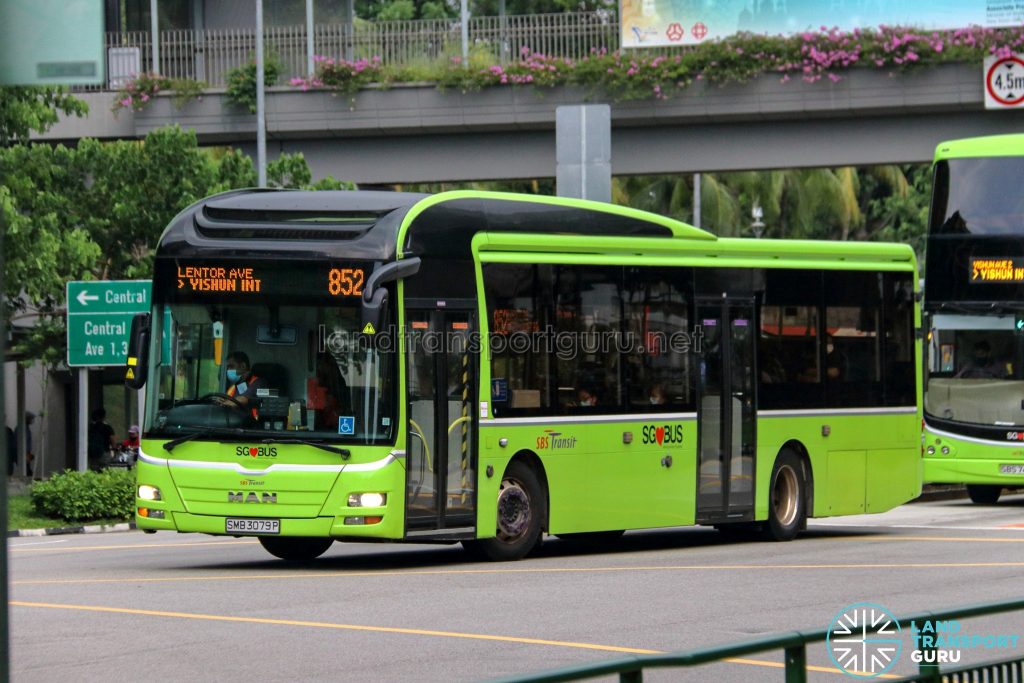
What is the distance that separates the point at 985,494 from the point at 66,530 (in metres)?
13.8

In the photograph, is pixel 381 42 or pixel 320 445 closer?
pixel 320 445

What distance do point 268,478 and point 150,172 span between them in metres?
20.4

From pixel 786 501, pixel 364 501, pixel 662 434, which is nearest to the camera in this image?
pixel 364 501

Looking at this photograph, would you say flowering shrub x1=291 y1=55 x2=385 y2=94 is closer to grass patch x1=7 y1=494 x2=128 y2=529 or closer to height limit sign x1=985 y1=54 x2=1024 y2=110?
grass patch x1=7 y1=494 x2=128 y2=529

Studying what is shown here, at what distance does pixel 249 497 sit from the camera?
1526 centimetres

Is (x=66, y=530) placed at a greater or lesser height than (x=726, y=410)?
lesser

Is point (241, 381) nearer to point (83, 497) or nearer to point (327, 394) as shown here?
point (327, 394)

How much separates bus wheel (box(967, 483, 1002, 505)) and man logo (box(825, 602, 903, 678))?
19.9 m

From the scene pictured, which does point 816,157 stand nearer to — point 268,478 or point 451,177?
point 451,177

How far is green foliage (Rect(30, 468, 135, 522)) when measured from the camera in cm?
2670

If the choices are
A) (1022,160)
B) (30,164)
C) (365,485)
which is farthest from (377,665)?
(30,164)

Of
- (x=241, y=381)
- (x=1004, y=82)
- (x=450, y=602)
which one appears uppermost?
(x=1004, y=82)

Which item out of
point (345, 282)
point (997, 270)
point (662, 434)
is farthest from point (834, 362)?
point (345, 282)

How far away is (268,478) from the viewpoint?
49.9 feet
